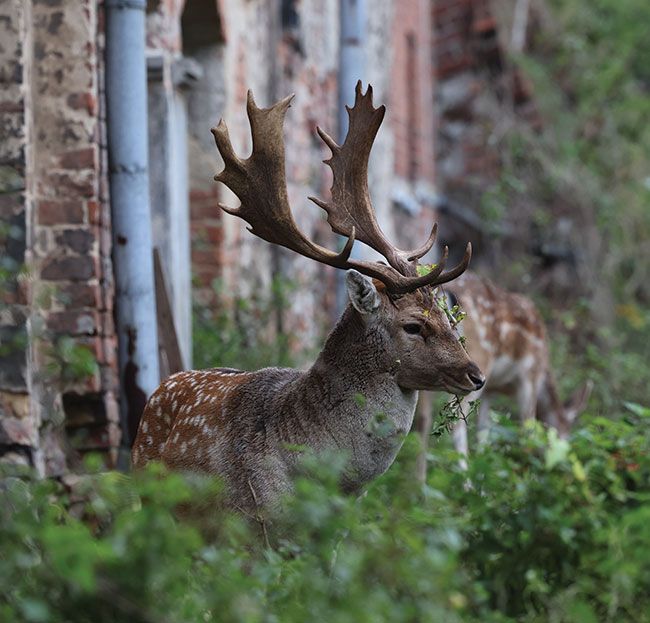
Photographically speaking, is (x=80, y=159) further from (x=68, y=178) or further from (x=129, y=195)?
(x=129, y=195)

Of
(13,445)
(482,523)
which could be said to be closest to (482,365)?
(13,445)

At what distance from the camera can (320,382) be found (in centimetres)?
365

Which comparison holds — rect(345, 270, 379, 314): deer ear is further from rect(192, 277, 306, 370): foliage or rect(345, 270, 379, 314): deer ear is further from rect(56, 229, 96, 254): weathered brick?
rect(192, 277, 306, 370): foliage

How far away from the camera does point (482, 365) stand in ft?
21.1

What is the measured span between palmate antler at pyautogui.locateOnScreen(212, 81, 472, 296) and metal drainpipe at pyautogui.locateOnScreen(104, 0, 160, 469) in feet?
3.27

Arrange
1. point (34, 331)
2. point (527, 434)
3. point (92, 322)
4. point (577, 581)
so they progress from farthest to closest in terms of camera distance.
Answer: point (92, 322)
point (34, 331)
point (527, 434)
point (577, 581)

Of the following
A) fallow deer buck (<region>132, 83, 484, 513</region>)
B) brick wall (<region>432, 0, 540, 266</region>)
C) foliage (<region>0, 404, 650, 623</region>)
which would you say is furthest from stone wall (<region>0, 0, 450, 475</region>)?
brick wall (<region>432, 0, 540, 266</region>)

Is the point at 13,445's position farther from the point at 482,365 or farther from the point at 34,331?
the point at 482,365

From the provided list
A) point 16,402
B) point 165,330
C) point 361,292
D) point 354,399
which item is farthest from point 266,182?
point 165,330

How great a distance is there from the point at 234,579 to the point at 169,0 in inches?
188

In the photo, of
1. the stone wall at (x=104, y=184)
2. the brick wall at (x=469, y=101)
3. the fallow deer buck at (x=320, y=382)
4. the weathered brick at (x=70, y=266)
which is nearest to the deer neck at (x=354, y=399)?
the fallow deer buck at (x=320, y=382)

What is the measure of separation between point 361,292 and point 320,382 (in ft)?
1.18

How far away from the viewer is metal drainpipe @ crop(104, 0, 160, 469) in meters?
4.79

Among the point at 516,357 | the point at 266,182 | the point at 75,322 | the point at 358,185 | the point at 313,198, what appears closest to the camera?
the point at 313,198
